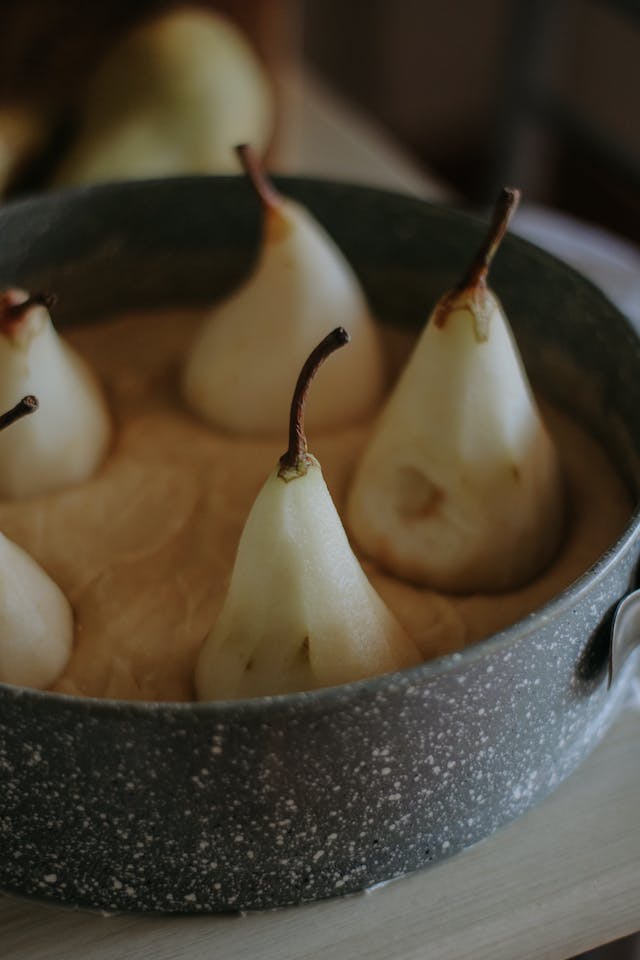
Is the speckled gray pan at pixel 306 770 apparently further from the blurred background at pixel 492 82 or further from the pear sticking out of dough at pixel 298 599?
the blurred background at pixel 492 82

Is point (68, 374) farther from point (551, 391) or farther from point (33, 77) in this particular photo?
point (33, 77)

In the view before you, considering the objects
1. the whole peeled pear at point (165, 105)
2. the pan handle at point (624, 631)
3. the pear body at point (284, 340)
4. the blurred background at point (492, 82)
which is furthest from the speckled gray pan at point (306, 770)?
the blurred background at point (492, 82)

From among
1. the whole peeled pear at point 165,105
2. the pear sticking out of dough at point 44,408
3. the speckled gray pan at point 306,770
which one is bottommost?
the speckled gray pan at point 306,770

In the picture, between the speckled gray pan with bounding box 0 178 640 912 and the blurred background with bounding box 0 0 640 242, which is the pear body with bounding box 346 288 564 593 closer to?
the speckled gray pan with bounding box 0 178 640 912

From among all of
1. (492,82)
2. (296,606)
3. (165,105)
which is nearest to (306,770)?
(296,606)

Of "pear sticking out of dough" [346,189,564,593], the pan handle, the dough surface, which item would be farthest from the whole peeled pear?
the pan handle
